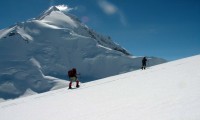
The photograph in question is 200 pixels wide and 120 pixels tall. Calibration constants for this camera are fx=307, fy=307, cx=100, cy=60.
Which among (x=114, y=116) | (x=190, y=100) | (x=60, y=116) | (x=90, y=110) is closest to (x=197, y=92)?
(x=190, y=100)

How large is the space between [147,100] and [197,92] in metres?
1.50

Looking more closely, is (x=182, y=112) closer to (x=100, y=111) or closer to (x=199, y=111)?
(x=199, y=111)

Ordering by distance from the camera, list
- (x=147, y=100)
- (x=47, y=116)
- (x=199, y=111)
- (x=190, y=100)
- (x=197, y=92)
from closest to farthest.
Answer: (x=199, y=111) < (x=190, y=100) < (x=197, y=92) < (x=147, y=100) < (x=47, y=116)

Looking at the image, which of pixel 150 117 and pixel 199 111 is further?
pixel 150 117

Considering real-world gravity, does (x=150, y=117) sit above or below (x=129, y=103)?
below

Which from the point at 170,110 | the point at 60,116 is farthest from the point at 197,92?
the point at 60,116

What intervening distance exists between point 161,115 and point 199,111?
0.85m

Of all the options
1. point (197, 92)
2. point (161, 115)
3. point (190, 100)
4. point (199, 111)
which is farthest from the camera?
point (197, 92)

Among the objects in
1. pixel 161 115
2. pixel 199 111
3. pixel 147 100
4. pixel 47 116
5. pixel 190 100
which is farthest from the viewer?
pixel 47 116

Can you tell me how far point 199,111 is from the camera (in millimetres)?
6523

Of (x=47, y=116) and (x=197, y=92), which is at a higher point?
(x=197, y=92)

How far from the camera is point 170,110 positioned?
23.6 ft

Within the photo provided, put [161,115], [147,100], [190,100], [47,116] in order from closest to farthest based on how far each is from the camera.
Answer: [161,115] → [190,100] → [147,100] → [47,116]

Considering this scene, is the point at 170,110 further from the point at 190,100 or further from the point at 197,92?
the point at 197,92
